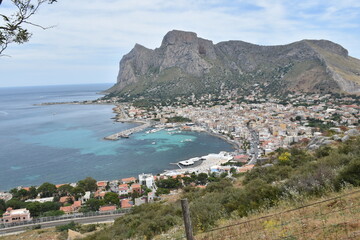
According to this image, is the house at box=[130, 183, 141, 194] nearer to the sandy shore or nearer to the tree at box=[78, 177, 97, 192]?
the tree at box=[78, 177, 97, 192]

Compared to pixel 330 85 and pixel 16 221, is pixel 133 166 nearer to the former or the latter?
pixel 16 221

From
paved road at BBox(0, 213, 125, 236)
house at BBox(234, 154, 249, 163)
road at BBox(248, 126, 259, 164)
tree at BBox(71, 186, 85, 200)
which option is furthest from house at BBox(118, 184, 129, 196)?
road at BBox(248, 126, 259, 164)

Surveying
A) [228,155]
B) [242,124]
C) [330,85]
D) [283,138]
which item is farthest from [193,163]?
[330,85]

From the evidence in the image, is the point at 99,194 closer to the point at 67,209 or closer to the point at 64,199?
the point at 64,199

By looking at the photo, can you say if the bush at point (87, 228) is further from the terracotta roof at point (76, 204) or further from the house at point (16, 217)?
the terracotta roof at point (76, 204)

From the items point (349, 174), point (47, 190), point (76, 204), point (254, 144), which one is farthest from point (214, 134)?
point (349, 174)
